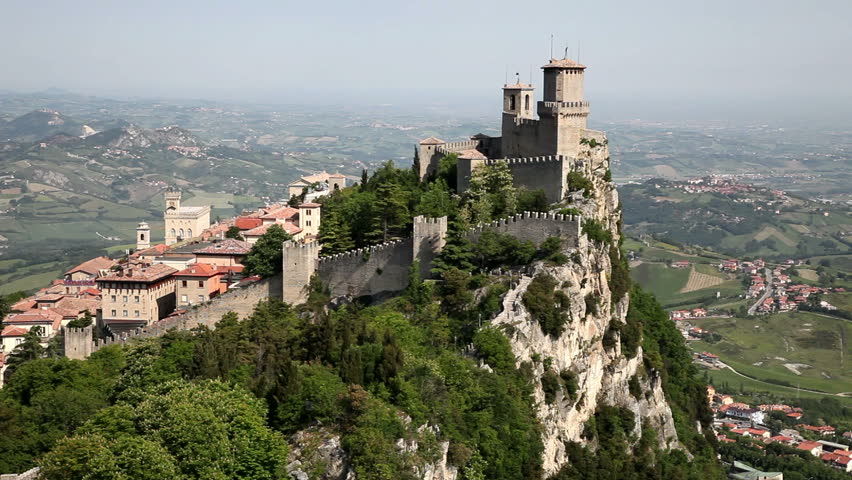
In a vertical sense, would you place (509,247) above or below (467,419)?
above

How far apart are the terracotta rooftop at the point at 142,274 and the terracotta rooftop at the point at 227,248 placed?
278cm

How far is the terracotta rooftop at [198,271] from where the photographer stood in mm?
57031

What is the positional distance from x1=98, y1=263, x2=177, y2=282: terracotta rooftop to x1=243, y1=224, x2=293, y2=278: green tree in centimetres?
501

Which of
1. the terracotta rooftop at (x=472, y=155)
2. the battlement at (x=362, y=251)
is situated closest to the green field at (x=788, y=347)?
the terracotta rooftop at (x=472, y=155)

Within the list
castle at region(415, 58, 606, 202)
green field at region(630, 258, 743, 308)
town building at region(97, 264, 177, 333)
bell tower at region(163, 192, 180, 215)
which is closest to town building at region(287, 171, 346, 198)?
bell tower at region(163, 192, 180, 215)

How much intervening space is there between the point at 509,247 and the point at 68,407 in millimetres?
22082

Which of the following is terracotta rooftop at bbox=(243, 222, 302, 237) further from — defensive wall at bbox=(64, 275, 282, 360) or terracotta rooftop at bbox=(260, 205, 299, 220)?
defensive wall at bbox=(64, 275, 282, 360)

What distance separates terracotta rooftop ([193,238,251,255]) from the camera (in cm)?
5991

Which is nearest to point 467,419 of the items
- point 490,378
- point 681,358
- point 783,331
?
point 490,378

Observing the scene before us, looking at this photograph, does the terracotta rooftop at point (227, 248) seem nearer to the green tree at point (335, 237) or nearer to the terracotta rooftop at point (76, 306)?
the green tree at point (335, 237)

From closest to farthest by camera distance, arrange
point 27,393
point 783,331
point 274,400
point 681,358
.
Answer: point 274,400, point 27,393, point 681,358, point 783,331

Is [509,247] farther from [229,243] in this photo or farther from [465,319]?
[229,243]

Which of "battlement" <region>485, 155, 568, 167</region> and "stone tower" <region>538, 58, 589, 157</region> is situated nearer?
"battlement" <region>485, 155, 568, 167</region>

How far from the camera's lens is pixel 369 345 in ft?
129
